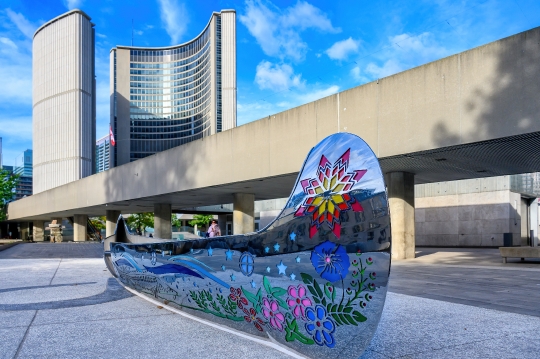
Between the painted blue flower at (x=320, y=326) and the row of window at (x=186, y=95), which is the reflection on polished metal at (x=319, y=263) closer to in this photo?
the painted blue flower at (x=320, y=326)

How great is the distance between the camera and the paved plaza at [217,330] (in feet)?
15.8

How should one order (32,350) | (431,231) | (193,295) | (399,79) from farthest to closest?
(431,231), (399,79), (193,295), (32,350)

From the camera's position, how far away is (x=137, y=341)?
17.3 feet

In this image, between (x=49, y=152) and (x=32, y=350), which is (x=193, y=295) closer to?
(x=32, y=350)

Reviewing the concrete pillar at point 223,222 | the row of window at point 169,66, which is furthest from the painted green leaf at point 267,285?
the row of window at point 169,66

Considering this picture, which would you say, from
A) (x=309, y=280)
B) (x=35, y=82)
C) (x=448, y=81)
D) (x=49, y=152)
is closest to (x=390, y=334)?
(x=309, y=280)

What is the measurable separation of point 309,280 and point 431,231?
2934cm

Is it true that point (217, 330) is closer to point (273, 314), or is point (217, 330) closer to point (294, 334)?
point (273, 314)

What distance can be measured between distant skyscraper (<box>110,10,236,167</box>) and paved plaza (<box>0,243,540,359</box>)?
103 metres

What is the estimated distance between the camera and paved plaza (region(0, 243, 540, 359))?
15.8ft

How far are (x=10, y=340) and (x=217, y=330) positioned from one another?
2.48 meters

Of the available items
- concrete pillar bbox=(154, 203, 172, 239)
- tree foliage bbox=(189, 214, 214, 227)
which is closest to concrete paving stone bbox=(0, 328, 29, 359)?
concrete pillar bbox=(154, 203, 172, 239)

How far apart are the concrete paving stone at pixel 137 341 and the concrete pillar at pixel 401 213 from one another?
1245cm

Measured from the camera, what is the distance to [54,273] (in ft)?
44.5
